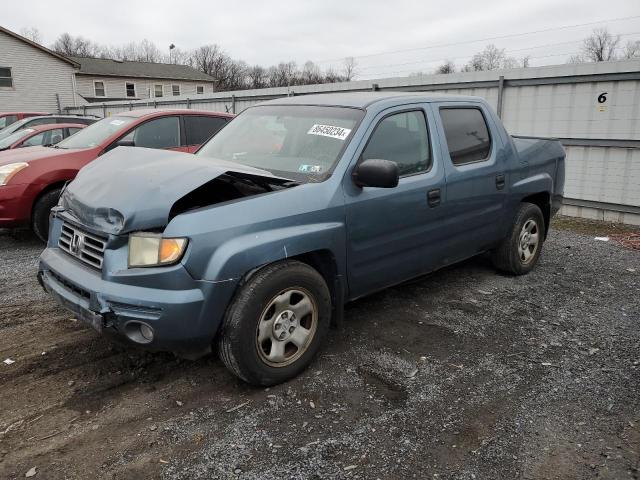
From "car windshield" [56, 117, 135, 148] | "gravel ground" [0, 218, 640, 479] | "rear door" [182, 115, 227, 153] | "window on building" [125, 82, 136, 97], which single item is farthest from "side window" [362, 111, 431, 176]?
"window on building" [125, 82, 136, 97]

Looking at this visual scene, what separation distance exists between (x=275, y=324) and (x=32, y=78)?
33508 mm

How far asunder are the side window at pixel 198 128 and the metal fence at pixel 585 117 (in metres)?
4.98

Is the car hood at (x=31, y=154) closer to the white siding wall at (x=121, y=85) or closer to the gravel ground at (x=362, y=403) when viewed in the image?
the gravel ground at (x=362, y=403)

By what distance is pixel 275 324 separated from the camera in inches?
122

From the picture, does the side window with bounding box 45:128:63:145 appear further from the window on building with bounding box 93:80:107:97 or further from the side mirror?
the window on building with bounding box 93:80:107:97

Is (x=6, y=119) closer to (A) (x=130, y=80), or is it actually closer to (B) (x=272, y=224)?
(B) (x=272, y=224)

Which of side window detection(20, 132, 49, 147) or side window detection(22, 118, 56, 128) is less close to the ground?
side window detection(22, 118, 56, 128)

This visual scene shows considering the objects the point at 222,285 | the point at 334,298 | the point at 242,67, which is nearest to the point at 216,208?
the point at 222,285

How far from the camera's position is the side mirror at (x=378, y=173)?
10.6ft

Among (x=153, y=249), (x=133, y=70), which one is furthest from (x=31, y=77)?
(x=153, y=249)

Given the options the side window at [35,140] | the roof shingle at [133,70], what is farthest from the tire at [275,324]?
the roof shingle at [133,70]

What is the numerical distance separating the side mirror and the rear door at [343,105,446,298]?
0.15 m

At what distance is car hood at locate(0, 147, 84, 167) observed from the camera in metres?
6.26

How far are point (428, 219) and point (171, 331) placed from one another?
2.22 metres
